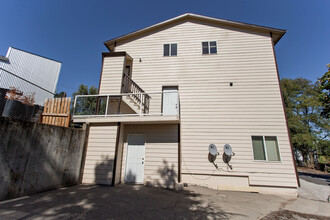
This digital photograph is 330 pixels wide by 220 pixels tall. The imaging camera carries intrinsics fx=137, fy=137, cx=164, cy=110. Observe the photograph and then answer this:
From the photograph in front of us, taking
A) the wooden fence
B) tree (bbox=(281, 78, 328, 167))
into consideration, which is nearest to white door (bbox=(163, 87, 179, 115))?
the wooden fence

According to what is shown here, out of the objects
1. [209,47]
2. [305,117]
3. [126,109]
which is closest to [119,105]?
[126,109]

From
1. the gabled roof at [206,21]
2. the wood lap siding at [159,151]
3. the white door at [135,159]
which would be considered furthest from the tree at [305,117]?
the white door at [135,159]

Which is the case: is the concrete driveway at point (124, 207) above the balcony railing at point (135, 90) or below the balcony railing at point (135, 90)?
below

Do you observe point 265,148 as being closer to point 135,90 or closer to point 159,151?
point 159,151

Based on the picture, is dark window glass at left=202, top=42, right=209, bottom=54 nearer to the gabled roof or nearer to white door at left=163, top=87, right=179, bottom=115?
the gabled roof

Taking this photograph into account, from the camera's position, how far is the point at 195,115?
7582mm

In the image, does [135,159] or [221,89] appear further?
[221,89]

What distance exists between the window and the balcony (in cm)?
419

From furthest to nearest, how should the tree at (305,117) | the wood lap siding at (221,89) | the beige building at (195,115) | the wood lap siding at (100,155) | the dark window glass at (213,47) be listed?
1. the tree at (305,117)
2. the dark window glass at (213,47)
3. the wood lap siding at (221,89)
4. the beige building at (195,115)
5. the wood lap siding at (100,155)

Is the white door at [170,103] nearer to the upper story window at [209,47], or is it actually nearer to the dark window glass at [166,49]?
the dark window glass at [166,49]

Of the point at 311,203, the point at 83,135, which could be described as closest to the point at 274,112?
the point at 311,203

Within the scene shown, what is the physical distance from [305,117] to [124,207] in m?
25.7

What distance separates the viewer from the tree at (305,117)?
18219 mm

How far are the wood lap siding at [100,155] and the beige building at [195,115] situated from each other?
1.7 inches
